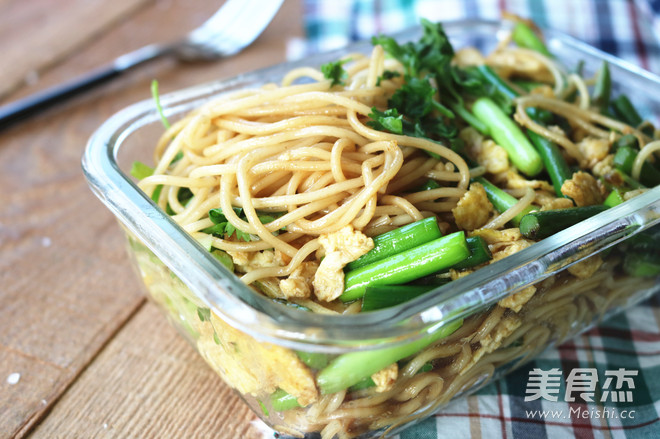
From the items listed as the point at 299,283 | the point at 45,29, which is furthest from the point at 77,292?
the point at 45,29

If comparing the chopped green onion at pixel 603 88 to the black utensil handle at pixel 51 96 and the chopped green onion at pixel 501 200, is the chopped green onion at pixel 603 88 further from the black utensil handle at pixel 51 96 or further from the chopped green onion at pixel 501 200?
the black utensil handle at pixel 51 96

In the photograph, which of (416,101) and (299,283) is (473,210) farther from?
(299,283)

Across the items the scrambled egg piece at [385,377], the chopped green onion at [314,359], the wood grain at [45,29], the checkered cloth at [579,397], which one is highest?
the wood grain at [45,29]

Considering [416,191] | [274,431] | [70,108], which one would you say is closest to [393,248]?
[416,191]

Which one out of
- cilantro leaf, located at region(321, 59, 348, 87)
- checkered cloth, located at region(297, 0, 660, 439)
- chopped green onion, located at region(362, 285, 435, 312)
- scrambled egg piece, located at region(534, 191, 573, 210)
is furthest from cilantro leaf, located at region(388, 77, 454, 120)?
checkered cloth, located at region(297, 0, 660, 439)

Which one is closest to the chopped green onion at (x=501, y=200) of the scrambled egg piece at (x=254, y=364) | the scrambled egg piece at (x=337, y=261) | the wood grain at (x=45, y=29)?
the scrambled egg piece at (x=337, y=261)
